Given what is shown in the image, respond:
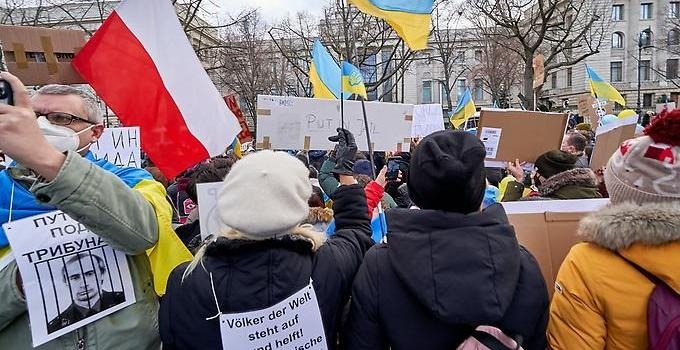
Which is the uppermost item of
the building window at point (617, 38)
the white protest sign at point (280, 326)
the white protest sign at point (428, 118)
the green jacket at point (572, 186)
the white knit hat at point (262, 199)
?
the building window at point (617, 38)

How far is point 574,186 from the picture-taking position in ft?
10.3

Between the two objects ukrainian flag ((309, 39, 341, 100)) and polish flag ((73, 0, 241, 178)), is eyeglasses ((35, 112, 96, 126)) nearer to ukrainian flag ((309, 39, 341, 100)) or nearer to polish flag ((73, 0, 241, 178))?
polish flag ((73, 0, 241, 178))

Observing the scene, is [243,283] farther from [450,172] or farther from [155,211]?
[450,172]

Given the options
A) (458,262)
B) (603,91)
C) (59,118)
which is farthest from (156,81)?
(603,91)

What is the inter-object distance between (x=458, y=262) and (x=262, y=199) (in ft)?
2.22

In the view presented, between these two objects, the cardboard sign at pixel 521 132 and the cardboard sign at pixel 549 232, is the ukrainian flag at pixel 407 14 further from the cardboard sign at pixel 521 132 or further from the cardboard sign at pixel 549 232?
the cardboard sign at pixel 549 232

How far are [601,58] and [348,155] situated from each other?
63059 mm

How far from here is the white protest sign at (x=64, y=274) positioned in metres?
1.67

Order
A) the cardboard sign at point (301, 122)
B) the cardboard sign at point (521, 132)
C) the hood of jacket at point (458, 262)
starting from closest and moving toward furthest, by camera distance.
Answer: the hood of jacket at point (458, 262) < the cardboard sign at point (521, 132) < the cardboard sign at point (301, 122)

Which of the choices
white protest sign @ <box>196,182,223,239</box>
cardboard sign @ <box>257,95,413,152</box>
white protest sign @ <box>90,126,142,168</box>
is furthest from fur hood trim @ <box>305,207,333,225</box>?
cardboard sign @ <box>257,95,413,152</box>

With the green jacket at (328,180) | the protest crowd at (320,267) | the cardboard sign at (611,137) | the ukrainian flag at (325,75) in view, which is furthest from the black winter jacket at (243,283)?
the ukrainian flag at (325,75)

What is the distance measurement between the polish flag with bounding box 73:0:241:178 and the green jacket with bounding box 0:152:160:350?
1077mm

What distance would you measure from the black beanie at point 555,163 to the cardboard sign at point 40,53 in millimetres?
3281

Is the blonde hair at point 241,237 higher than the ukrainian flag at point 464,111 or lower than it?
lower
